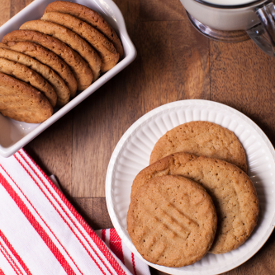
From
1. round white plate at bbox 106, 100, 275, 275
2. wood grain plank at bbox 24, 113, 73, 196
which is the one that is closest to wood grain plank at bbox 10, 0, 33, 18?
wood grain plank at bbox 24, 113, 73, 196

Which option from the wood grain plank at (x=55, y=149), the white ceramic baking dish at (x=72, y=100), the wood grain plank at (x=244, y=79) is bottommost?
the wood grain plank at (x=244, y=79)

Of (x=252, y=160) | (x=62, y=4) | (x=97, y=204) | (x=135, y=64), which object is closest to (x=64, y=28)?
(x=62, y=4)

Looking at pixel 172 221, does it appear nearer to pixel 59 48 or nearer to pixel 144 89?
pixel 144 89

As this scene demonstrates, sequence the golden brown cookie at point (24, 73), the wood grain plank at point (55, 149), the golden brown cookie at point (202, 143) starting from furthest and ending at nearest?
1. the wood grain plank at point (55, 149)
2. the golden brown cookie at point (202, 143)
3. the golden brown cookie at point (24, 73)

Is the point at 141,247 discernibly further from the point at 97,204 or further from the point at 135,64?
the point at 135,64

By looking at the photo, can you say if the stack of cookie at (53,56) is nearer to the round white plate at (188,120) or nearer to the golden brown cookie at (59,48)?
the golden brown cookie at (59,48)

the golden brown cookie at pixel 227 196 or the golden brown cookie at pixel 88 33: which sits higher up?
the golden brown cookie at pixel 88 33

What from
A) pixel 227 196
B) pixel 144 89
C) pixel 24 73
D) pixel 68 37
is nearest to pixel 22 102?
pixel 24 73

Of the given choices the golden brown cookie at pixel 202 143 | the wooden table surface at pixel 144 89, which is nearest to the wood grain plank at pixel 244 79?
the wooden table surface at pixel 144 89
